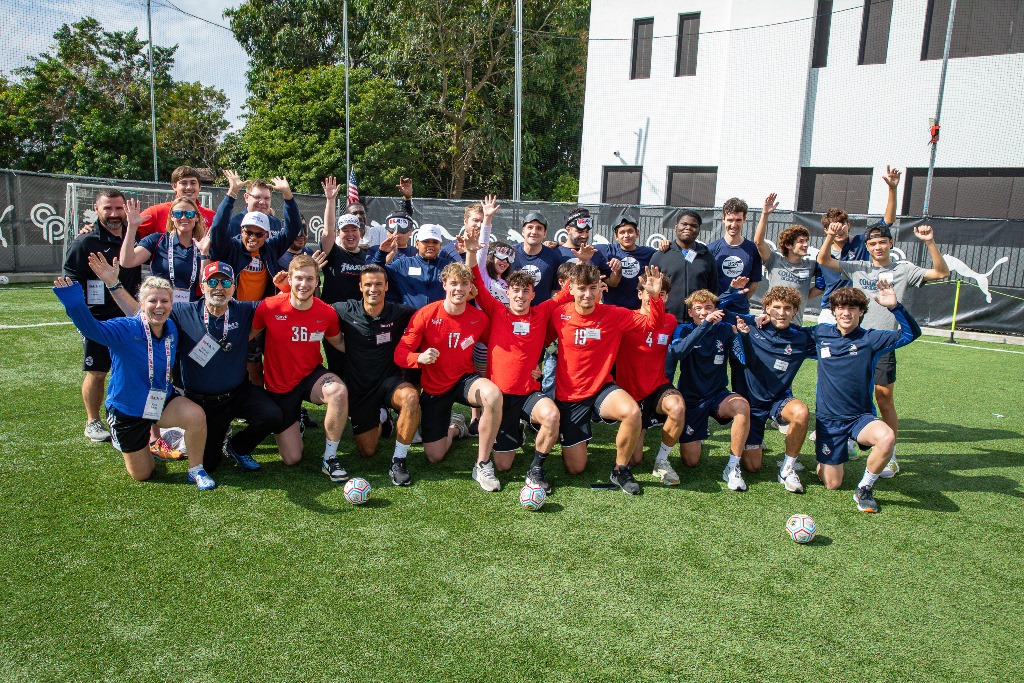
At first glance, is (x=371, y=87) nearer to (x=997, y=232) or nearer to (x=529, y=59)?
(x=529, y=59)

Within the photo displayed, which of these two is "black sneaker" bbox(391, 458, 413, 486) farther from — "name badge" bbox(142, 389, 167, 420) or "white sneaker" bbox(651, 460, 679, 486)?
"white sneaker" bbox(651, 460, 679, 486)

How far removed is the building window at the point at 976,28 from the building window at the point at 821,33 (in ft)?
7.46

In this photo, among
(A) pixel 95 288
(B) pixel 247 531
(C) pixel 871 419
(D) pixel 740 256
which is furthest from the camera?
(D) pixel 740 256

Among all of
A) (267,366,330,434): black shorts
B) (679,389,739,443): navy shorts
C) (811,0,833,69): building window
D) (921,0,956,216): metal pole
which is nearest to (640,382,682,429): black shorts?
(679,389,739,443): navy shorts

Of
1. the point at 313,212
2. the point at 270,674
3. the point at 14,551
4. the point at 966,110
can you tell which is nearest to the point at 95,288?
the point at 14,551

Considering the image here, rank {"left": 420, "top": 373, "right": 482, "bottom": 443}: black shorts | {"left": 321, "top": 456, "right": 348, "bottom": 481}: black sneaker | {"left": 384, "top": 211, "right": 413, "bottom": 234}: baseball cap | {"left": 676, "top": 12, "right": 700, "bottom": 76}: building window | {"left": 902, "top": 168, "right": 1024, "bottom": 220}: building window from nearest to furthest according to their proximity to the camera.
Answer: {"left": 321, "top": 456, "right": 348, "bottom": 481}: black sneaker < {"left": 420, "top": 373, "right": 482, "bottom": 443}: black shorts < {"left": 384, "top": 211, "right": 413, "bottom": 234}: baseball cap < {"left": 902, "top": 168, "right": 1024, "bottom": 220}: building window < {"left": 676, "top": 12, "right": 700, "bottom": 76}: building window

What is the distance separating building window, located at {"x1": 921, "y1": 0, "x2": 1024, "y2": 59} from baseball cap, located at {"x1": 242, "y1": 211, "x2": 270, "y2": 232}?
1679 cm

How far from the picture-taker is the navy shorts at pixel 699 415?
5570 mm

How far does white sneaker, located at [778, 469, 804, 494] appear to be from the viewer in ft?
16.9

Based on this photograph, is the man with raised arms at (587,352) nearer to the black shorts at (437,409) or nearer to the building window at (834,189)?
the black shorts at (437,409)

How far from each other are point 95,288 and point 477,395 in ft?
11.0

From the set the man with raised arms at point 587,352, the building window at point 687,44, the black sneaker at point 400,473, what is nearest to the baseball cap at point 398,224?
the man with raised arms at point 587,352

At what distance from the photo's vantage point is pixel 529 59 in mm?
Answer: 25188

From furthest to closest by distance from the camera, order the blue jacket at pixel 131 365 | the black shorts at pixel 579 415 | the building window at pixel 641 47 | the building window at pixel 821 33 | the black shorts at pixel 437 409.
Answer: the building window at pixel 641 47 → the building window at pixel 821 33 → the black shorts at pixel 437 409 → the black shorts at pixel 579 415 → the blue jacket at pixel 131 365
